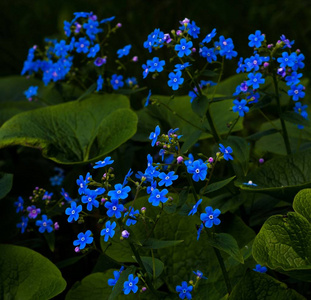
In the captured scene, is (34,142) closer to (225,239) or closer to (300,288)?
(225,239)

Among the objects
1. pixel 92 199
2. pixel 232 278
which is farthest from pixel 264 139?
pixel 92 199

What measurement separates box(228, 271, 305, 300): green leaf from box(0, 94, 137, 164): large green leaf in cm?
72

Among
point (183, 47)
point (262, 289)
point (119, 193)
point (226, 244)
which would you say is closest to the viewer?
point (119, 193)

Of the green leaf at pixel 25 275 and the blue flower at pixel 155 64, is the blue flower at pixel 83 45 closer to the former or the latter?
the blue flower at pixel 155 64

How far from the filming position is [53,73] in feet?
7.27

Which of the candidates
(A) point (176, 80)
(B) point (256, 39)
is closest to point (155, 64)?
(A) point (176, 80)

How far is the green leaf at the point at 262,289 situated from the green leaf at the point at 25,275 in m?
0.58

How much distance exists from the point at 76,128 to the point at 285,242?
3.60ft

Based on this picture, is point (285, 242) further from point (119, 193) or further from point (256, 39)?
point (256, 39)

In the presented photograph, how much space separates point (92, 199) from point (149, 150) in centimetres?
108

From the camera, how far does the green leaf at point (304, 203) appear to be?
1462 millimetres

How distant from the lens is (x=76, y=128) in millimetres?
2166

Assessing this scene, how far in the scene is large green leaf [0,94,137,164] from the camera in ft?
6.41

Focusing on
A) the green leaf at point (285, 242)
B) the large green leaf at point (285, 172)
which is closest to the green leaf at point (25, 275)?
the green leaf at point (285, 242)
